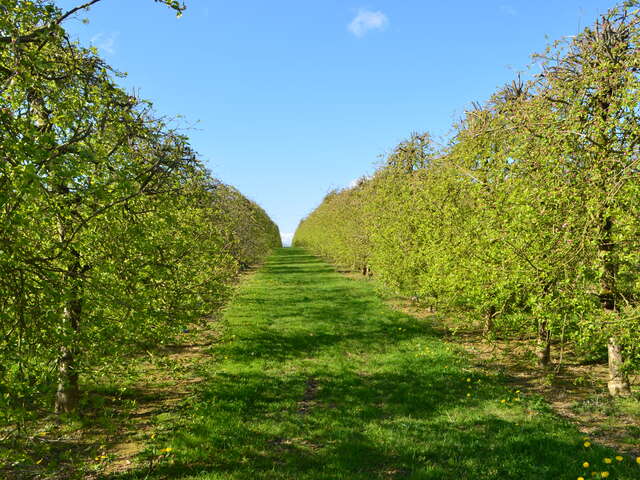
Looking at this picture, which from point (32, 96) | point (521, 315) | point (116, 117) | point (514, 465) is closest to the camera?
point (32, 96)

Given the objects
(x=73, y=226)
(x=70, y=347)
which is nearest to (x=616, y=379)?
(x=70, y=347)

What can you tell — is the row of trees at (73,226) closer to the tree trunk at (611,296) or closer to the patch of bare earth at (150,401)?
the patch of bare earth at (150,401)

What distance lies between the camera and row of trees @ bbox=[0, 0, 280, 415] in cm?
396

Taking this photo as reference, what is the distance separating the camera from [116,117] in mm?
6379

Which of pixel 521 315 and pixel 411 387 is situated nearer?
pixel 521 315

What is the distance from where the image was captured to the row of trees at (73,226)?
3.96 m

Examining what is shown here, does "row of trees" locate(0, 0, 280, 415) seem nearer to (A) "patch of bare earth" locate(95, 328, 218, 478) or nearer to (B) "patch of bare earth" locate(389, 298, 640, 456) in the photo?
(A) "patch of bare earth" locate(95, 328, 218, 478)

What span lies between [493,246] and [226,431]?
721 centimetres

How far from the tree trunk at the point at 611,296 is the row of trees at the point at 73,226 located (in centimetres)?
811

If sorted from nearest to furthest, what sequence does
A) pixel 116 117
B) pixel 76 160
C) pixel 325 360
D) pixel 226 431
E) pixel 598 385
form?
pixel 76 160, pixel 116 117, pixel 226 431, pixel 598 385, pixel 325 360

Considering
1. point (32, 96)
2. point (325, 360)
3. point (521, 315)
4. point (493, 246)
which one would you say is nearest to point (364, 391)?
point (325, 360)

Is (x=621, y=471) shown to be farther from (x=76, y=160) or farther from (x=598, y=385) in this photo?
(x=76, y=160)

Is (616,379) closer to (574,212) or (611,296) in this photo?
(611,296)

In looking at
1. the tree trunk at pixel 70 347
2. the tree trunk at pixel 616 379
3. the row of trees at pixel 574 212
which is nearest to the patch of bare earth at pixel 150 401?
the tree trunk at pixel 70 347
